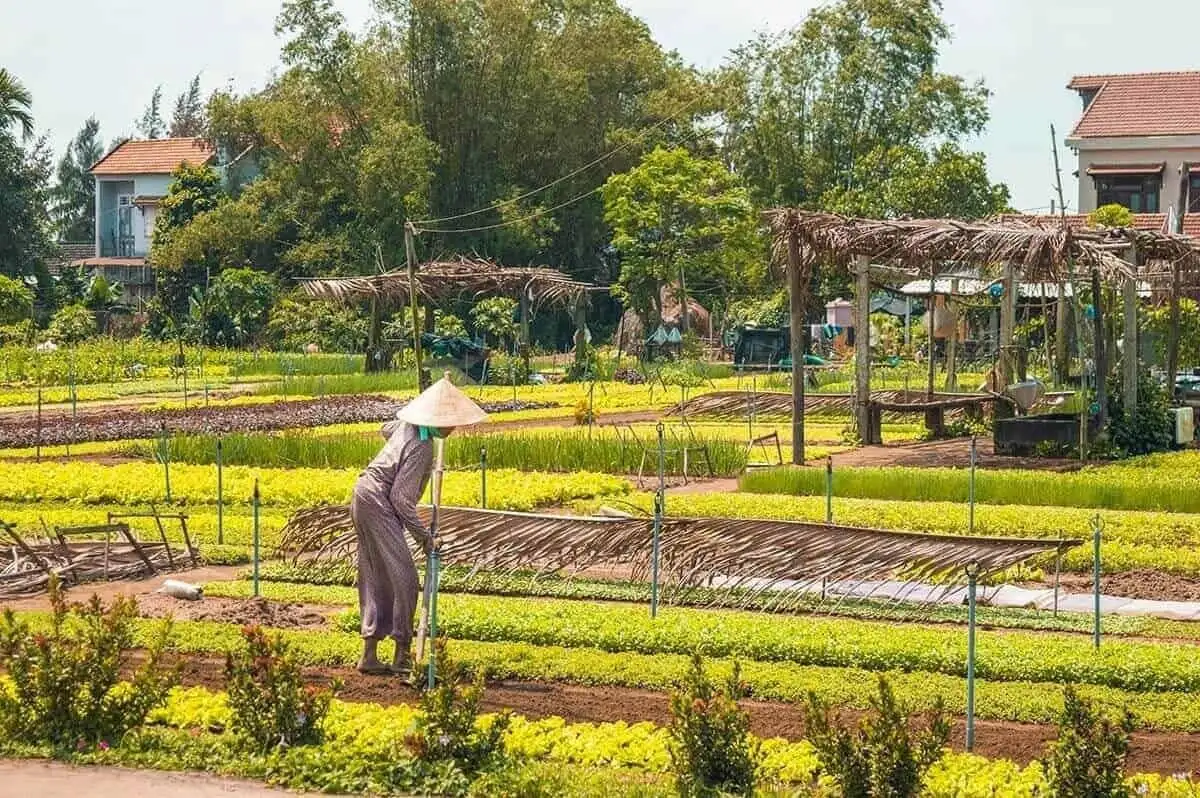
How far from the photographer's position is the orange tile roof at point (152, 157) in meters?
75.6

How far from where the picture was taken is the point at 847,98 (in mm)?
59562

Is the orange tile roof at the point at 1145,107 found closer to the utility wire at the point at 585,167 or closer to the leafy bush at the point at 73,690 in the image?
the utility wire at the point at 585,167

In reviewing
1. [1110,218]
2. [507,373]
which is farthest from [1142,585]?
[507,373]

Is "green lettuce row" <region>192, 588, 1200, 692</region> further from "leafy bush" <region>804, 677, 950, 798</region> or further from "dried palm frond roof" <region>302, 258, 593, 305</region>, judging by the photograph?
"dried palm frond roof" <region>302, 258, 593, 305</region>

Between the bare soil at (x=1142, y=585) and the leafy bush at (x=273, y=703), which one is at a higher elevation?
the leafy bush at (x=273, y=703)

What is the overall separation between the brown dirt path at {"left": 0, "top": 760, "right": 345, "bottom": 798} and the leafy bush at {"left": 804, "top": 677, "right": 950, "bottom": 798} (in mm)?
2648

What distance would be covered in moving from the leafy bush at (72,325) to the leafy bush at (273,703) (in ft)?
147

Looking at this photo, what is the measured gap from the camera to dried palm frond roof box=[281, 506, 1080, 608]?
1416cm

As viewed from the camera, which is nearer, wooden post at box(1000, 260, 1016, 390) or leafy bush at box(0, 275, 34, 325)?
wooden post at box(1000, 260, 1016, 390)

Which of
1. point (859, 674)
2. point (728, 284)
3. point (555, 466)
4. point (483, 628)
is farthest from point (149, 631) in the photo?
point (728, 284)

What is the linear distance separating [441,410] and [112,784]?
3.21m

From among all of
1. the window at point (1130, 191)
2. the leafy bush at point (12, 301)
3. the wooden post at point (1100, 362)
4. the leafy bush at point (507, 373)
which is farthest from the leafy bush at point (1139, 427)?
the leafy bush at point (12, 301)

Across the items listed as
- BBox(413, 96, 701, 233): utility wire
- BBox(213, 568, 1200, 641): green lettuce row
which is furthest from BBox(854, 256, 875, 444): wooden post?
BBox(413, 96, 701, 233): utility wire

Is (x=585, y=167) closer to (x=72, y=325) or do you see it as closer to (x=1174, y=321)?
(x=72, y=325)
